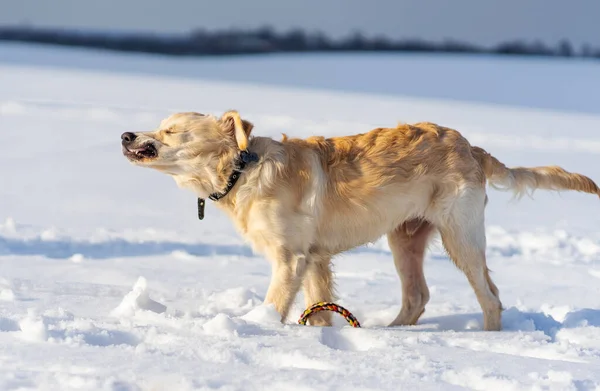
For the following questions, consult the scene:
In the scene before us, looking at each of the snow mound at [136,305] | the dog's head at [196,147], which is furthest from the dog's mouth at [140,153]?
the snow mound at [136,305]

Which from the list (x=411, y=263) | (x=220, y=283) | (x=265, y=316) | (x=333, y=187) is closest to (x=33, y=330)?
(x=265, y=316)

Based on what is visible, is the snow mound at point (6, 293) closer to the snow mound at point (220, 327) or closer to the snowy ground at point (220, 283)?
the snowy ground at point (220, 283)

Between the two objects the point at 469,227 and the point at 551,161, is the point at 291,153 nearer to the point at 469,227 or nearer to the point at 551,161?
the point at 469,227

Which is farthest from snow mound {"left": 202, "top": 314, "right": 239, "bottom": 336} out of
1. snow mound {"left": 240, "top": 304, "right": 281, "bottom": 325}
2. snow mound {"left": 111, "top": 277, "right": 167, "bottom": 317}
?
snow mound {"left": 111, "top": 277, "right": 167, "bottom": 317}

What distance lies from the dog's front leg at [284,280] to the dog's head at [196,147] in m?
0.49

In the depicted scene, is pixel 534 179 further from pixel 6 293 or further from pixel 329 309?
pixel 6 293

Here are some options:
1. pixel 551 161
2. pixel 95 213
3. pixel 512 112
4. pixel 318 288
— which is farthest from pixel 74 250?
pixel 512 112

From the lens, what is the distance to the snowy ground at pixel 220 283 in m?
3.40

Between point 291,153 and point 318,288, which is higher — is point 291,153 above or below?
above

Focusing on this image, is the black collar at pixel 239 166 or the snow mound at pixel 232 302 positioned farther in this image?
the snow mound at pixel 232 302

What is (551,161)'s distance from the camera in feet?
34.0

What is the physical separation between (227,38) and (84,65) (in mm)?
3220

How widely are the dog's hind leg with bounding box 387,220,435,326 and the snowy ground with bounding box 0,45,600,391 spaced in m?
0.14

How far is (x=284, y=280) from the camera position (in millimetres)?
4527
